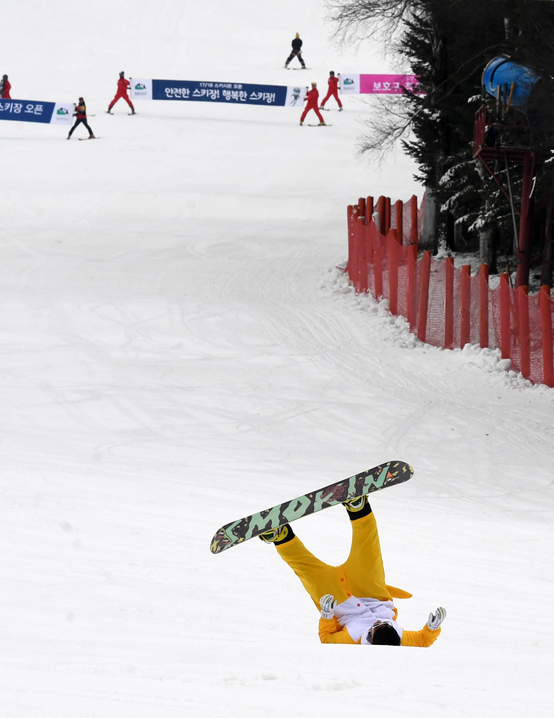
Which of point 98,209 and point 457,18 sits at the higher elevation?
point 457,18

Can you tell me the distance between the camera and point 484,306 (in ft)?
41.8

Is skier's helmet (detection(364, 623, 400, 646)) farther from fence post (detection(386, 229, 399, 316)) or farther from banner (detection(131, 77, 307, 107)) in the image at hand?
banner (detection(131, 77, 307, 107))

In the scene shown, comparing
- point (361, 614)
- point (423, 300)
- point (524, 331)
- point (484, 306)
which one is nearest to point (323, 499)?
point (361, 614)

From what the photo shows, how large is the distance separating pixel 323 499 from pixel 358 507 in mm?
253

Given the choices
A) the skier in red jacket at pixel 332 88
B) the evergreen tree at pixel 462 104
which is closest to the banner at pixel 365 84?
the skier in red jacket at pixel 332 88

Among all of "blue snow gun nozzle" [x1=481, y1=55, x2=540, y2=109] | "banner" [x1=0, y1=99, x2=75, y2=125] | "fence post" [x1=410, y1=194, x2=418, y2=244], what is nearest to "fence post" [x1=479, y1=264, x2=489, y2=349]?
"blue snow gun nozzle" [x1=481, y1=55, x2=540, y2=109]

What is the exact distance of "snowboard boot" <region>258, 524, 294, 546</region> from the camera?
4.61 meters

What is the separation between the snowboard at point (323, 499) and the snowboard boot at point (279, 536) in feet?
0.31

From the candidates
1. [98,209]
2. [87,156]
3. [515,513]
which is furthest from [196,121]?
[515,513]

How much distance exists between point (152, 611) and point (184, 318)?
996 cm

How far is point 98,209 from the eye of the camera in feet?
74.9

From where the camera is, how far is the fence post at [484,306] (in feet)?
41.5

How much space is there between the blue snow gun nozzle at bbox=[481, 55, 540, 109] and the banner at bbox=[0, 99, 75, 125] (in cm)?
1911

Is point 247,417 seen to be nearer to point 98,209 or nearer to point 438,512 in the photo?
point 438,512
